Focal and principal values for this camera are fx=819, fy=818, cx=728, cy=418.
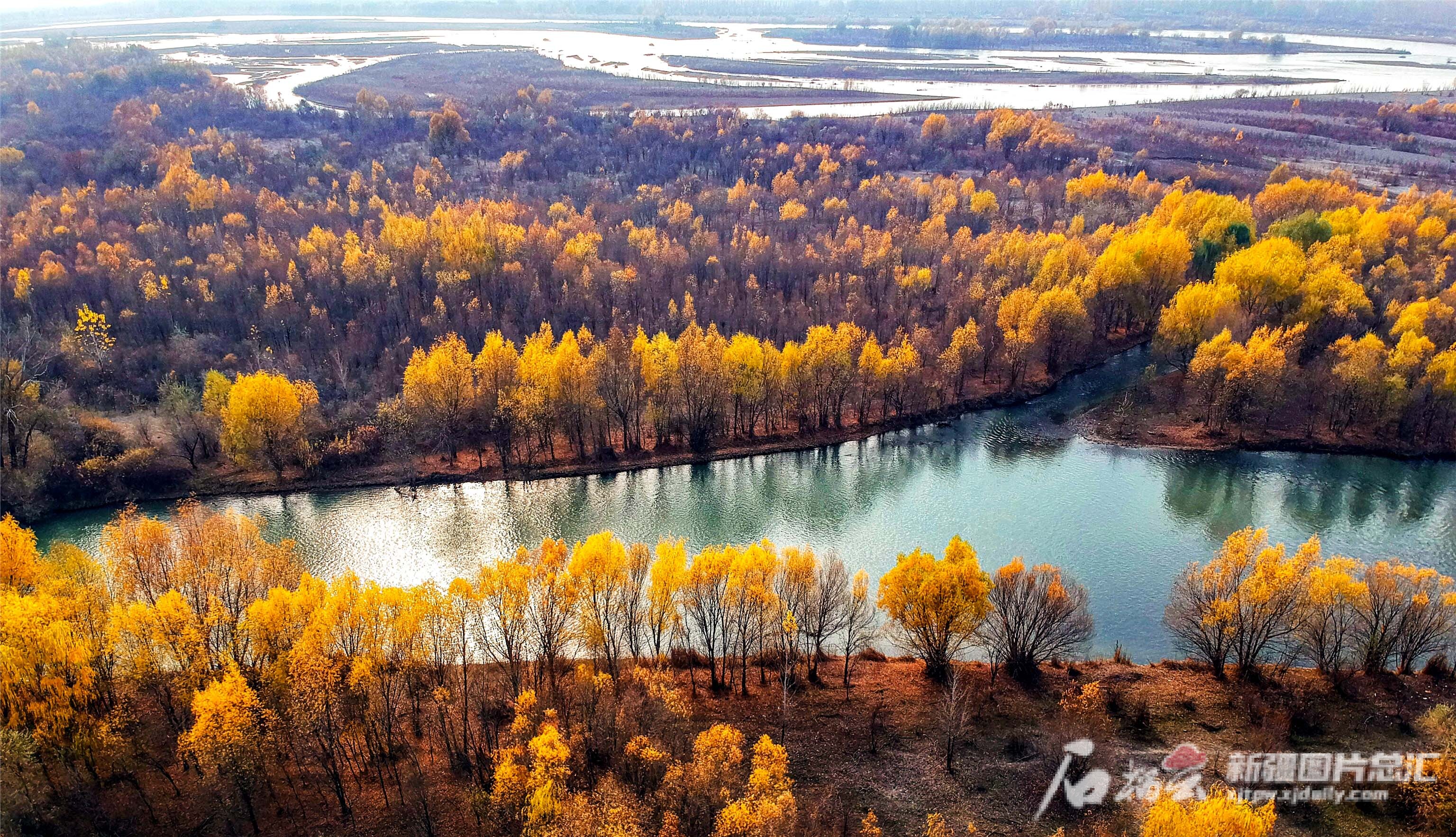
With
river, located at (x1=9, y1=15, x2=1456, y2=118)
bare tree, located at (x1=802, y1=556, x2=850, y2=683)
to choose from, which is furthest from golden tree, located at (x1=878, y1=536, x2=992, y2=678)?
river, located at (x1=9, y1=15, x2=1456, y2=118)

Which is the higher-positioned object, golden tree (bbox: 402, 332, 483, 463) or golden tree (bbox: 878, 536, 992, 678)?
golden tree (bbox: 402, 332, 483, 463)

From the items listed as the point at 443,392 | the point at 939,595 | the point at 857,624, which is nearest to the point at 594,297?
the point at 443,392

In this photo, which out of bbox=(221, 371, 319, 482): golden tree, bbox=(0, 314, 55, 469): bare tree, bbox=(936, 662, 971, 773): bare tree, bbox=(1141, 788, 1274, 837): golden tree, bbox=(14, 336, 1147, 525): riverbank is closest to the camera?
bbox=(1141, 788, 1274, 837): golden tree

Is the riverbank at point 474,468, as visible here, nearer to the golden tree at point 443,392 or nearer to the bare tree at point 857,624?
the golden tree at point 443,392

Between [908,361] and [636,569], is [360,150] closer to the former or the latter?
[908,361]

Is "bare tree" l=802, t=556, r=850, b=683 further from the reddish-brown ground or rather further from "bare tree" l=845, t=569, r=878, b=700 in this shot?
the reddish-brown ground

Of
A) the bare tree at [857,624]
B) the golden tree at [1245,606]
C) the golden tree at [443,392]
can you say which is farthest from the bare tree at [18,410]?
the golden tree at [1245,606]

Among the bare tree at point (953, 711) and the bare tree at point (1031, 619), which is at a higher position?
the bare tree at point (1031, 619)

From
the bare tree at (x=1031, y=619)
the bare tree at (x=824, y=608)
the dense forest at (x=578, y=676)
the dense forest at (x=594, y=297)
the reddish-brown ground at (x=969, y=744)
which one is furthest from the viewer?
the dense forest at (x=594, y=297)
